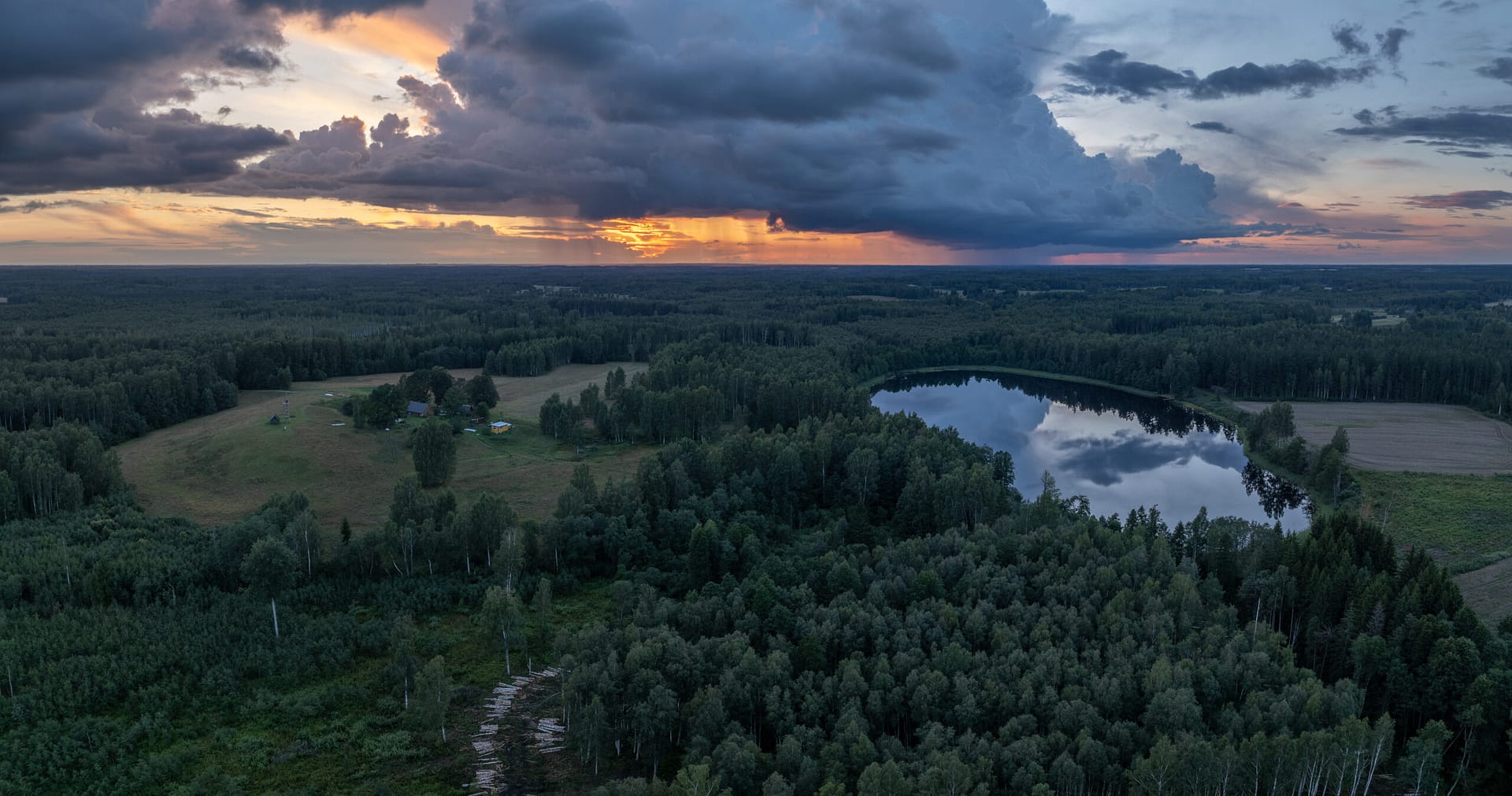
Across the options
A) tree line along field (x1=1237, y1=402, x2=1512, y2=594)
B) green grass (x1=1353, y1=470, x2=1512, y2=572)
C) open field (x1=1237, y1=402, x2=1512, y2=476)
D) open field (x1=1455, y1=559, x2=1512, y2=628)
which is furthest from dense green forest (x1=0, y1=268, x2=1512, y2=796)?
open field (x1=1237, y1=402, x2=1512, y2=476)

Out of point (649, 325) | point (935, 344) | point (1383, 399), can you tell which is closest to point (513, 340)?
point (649, 325)

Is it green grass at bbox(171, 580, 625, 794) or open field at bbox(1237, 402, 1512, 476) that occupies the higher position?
open field at bbox(1237, 402, 1512, 476)

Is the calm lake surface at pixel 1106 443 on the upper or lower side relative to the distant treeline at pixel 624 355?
lower

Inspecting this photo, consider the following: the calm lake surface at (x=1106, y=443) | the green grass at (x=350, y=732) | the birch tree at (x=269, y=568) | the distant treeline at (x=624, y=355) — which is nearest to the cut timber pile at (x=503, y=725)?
the green grass at (x=350, y=732)

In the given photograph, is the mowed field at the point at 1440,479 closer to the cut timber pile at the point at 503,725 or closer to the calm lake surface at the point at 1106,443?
the calm lake surface at the point at 1106,443

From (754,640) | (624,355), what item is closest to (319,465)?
(754,640)

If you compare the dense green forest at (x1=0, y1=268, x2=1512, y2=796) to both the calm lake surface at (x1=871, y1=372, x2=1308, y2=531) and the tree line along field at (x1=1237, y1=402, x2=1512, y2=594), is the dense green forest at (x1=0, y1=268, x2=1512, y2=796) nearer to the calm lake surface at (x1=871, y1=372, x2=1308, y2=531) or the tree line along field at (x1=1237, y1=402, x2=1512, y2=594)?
the tree line along field at (x1=1237, y1=402, x2=1512, y2=594)
